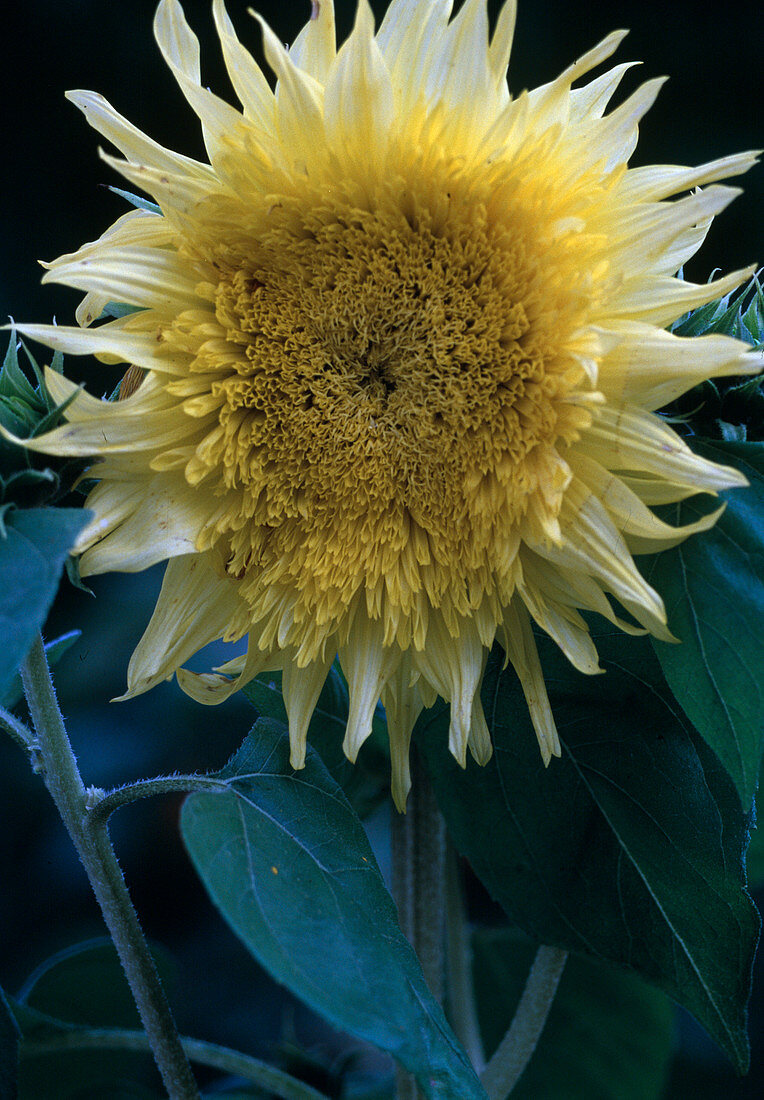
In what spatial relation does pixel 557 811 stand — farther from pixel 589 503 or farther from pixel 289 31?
pixel 289 31

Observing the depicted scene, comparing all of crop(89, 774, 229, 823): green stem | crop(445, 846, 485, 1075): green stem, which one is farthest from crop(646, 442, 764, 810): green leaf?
crop(445, 846, 485, 1075): green stem

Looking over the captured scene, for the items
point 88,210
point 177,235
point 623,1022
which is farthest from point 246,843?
point 88,210

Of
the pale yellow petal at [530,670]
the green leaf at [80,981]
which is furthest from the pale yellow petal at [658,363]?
the green leaf at [80,981]

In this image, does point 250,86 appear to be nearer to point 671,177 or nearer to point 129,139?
point 129,139

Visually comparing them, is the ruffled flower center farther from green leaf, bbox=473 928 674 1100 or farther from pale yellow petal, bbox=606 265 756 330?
green leaf, bbox=473 928 674 1100

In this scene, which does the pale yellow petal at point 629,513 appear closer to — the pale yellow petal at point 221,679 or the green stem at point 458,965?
the pale yellow petal at point 221,679
